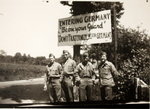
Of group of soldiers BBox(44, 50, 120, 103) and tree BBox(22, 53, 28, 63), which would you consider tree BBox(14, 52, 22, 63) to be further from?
group of soldiers BBox(44, 50, 120, 103)

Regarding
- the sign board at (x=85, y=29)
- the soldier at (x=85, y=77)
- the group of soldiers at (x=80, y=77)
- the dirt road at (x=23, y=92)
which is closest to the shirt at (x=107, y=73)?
the group of soldiers at (x=80, y=77)

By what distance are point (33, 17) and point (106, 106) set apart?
190 cm

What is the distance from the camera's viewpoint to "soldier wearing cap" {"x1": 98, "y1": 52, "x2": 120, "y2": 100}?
11.4 ft

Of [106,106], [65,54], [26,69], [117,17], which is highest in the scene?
[117,17]

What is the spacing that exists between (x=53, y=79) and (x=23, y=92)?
0.55 meters

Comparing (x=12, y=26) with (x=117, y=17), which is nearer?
(x=117, y=17)

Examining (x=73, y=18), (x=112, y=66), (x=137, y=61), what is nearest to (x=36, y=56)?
(x=73, y=18)

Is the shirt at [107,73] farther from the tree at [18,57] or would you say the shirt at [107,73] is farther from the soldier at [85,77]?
the tree at [18,57]

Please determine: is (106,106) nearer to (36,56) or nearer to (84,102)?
(84,102)

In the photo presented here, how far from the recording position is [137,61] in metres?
3.49

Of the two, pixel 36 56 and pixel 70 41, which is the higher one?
pixel 70 41

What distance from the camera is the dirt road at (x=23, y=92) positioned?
367cm

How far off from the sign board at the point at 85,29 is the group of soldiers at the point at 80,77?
8.5 inches

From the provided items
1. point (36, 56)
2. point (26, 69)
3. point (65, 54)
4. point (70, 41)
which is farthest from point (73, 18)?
point (26, 69)
